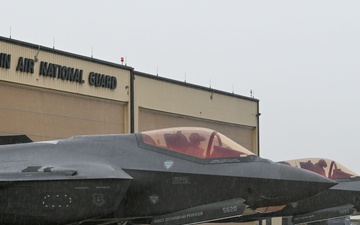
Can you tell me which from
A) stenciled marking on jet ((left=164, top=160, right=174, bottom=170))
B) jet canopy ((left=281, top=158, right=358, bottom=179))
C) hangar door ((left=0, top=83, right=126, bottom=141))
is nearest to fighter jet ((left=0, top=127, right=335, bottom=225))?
stenciled marking on jet ((left=164, top=160, right=174, bottom=170))

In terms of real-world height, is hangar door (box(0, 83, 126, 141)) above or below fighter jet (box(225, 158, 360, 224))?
above

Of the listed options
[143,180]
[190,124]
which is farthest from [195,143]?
[190,124]

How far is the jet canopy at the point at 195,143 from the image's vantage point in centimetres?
1104

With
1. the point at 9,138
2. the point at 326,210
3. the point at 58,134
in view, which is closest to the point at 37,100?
the point at 58,134

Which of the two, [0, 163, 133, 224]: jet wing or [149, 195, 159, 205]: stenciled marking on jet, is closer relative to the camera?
[0, 163, 133, 224]: jet wing

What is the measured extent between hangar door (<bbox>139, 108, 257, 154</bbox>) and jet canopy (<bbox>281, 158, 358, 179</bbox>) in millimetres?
11094

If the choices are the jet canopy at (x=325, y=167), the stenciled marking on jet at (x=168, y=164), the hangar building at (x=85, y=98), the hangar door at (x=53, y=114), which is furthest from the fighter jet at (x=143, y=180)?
the hangar building at (x=85, y=98)

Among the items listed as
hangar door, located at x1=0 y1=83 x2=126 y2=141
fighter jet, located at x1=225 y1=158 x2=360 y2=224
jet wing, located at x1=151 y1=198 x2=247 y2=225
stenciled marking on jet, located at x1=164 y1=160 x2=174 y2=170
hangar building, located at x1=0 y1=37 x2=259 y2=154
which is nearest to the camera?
jet wing, located at x1=151 y1=198 x2=247 y2=225

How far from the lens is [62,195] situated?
9.94 meters

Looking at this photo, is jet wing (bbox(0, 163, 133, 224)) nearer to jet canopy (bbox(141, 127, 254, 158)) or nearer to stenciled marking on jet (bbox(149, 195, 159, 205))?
stenciled marking on jet (bbox(149, 195, 159, 205))

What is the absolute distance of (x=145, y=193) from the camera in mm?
10711

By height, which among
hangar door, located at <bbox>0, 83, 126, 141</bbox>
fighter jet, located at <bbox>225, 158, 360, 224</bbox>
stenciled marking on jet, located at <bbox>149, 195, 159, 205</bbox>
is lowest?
fighter jet, located at <bbox>225, 158, 360, 224</bbox>

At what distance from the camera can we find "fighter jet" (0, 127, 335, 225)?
9.96m

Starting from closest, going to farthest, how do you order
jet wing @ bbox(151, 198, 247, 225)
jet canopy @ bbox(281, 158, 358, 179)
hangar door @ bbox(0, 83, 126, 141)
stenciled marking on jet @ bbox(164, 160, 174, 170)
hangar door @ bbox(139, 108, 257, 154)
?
jet wing @ bbox(151, 198, 247, 225)
stenciled marking on jet @ bbox(164, 160, 174, 170)
jet canopy @ bbox(281, 158, 358, 179)
hangar door @ bbox(0, 83, 126, 141)
hangar door @ bbox(139, 108, 257, 154)
